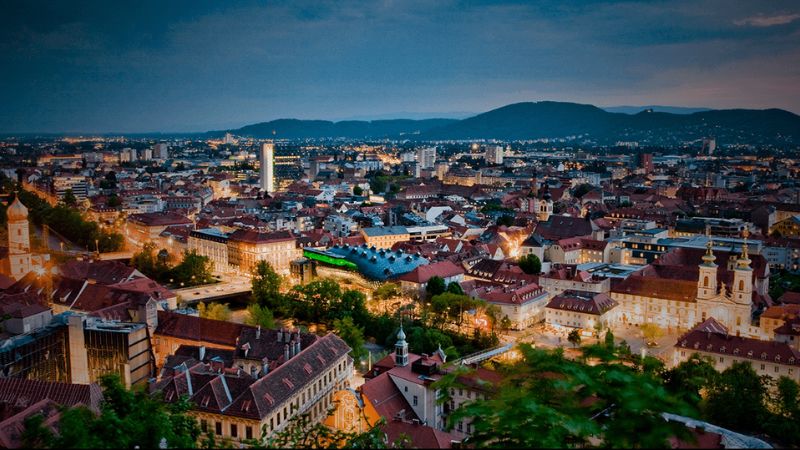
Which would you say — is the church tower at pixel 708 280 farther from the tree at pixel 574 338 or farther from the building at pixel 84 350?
the building at pixel 84 350

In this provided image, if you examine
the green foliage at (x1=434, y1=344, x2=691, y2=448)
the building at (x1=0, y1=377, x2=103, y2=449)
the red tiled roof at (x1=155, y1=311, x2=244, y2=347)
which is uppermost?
the green foliage at (x1=434, y1=344, x2=691, y2=448)

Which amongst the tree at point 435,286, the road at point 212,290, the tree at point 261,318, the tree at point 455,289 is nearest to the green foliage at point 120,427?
the tree at point 261,318

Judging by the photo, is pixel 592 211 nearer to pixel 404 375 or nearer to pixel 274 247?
pixel 274 247

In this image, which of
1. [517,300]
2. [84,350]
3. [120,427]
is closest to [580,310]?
[517,300]

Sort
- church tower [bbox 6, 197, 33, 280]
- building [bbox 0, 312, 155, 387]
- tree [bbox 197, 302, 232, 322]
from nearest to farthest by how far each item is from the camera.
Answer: building [bbox 0, 312, 155, 387] → tree [bbox 197, 302, 232, 322] → church tower [bbox 6, 197, 33, 280]

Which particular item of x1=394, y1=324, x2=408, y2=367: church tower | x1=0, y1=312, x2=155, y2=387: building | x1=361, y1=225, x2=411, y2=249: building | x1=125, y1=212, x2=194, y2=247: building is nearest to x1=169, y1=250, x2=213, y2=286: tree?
x1=361, y1=225, x2=411, y2=249: building

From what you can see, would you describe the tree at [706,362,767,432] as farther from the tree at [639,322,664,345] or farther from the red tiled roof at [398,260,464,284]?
the red tiled roof at [398,260,464,284]
